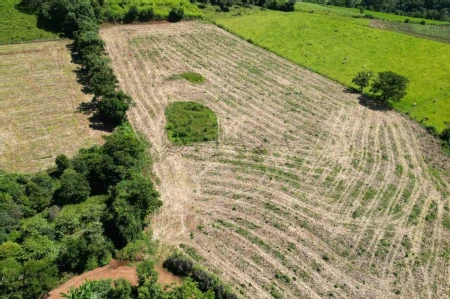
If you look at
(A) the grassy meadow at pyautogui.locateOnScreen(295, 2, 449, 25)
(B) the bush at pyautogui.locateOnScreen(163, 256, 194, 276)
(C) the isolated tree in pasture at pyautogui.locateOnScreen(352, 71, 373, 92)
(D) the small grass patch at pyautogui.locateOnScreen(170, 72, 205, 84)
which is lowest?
(B) the bush at pyautogui.locateOnScreen(163, 256, 194, 276)

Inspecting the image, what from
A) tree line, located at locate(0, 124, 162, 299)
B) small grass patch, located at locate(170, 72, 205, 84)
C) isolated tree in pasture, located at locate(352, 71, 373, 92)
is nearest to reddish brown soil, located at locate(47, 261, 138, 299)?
tree line, located at locate(0, 124, 162, 299)

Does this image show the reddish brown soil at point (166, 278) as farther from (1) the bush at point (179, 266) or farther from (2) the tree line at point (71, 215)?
(2) the tree line at point (71, 215)

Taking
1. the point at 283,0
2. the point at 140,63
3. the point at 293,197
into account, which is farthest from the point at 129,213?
the point at 283,0

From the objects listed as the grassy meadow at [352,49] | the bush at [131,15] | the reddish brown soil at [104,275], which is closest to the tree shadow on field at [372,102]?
the grassy meadow at [352,49]

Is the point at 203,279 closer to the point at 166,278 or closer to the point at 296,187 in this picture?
the point at 166,278

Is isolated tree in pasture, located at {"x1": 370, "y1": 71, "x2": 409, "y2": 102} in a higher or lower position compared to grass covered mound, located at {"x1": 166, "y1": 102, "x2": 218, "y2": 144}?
higher

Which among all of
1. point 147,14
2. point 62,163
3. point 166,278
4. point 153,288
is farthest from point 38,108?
point 147,14

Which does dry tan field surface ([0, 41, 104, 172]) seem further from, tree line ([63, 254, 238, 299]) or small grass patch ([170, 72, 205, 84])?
tree line ([63, 254, 238, 299])
